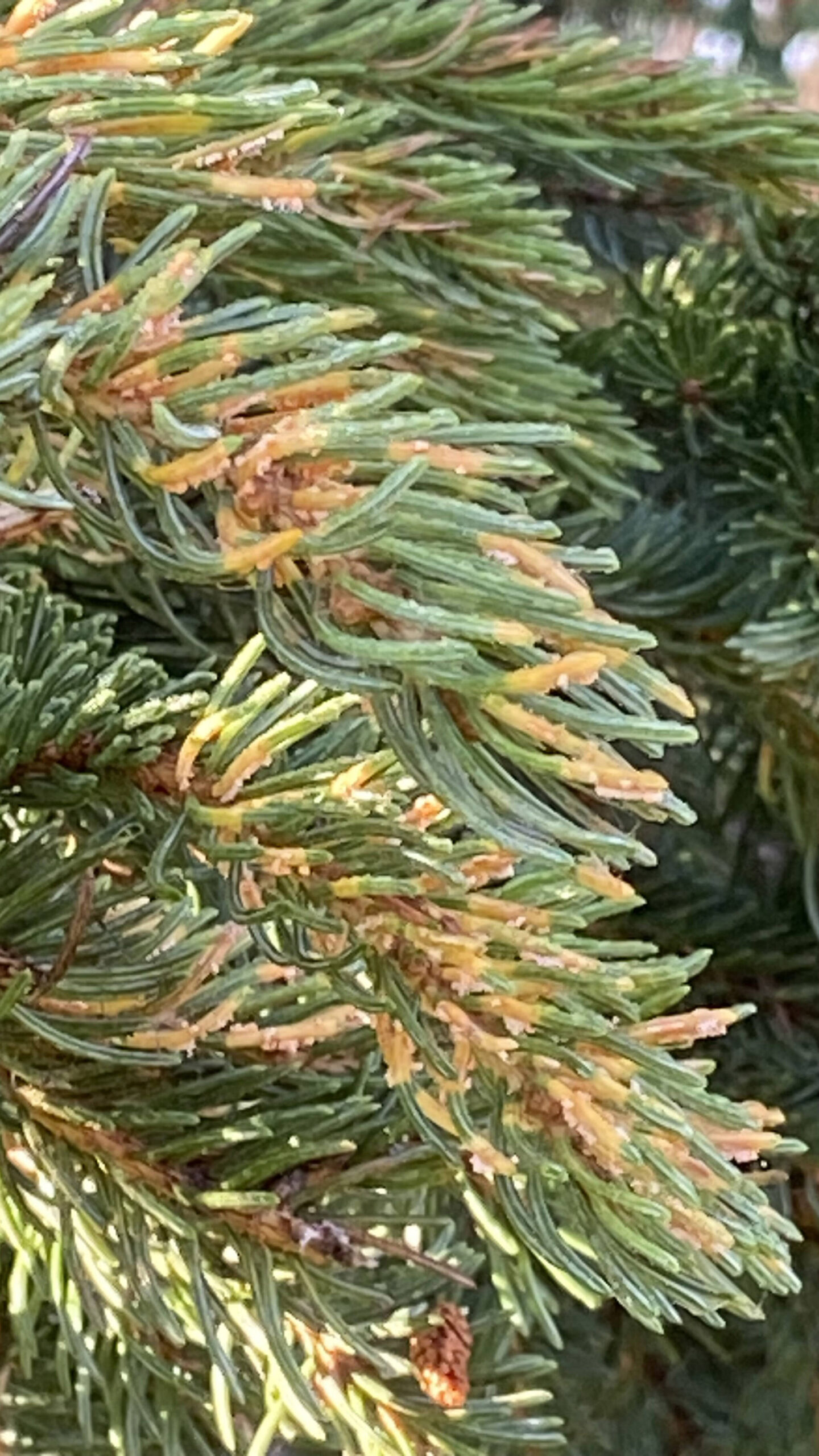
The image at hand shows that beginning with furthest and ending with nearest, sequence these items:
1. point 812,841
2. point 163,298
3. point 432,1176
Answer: point 812,841 → point 432,1176 → point 163,298

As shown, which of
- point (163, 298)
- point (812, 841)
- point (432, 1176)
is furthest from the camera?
point (812, 841)

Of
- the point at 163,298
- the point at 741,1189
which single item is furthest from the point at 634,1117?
the point at 163,298

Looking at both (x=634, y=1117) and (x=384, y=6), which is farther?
(x=384, y=6)

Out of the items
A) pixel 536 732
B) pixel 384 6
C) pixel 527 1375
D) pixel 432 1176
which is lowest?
pixel 527 1375

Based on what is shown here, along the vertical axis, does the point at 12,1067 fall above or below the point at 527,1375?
above

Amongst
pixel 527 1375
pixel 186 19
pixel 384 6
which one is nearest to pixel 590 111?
pixel 384 6

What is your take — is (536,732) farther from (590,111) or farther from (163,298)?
(590,111)
